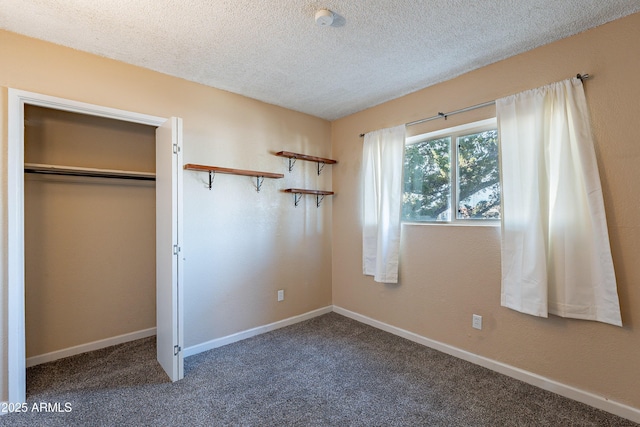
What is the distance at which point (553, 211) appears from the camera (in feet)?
6.72

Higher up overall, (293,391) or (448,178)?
(448,178)

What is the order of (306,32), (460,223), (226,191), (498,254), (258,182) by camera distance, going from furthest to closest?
(258,182) < (226,191) < (460,223) < (498,254) < (306,32)

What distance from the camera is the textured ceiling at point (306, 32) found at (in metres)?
1.73

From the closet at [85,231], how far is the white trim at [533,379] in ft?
8.91

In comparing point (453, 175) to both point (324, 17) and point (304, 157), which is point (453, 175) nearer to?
point (304, 157)

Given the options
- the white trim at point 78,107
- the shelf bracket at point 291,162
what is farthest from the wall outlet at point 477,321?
the white trim at point 78,107

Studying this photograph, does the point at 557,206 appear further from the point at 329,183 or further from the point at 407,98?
the point at 329,183

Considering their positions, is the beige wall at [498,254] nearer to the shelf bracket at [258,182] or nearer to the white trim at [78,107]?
the shelf bracket at [258,182]

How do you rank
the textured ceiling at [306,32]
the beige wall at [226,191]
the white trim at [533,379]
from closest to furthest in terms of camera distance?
the textured ceiling at [306,32] < the white trim at [533,379] < the beige wall at [226,191]

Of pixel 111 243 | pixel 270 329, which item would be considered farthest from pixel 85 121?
pixel 270 329

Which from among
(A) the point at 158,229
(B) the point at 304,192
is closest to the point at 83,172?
(A) the point at 158,229

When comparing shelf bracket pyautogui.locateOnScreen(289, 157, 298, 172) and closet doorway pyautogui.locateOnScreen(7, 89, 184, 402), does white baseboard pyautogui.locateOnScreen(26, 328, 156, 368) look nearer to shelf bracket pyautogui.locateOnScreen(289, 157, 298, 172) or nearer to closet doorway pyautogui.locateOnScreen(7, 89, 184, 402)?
closet doorway pyautogui.locateOnScreen(7, 89, 184, 402)

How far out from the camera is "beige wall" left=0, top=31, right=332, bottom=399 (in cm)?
210

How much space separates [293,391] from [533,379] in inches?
68.7
